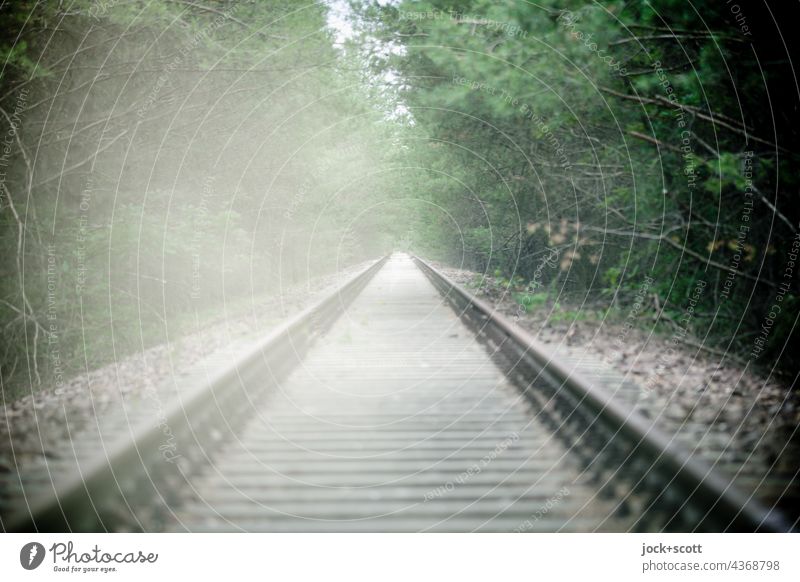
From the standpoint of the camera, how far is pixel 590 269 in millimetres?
13016

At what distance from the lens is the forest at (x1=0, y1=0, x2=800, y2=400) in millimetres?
5434

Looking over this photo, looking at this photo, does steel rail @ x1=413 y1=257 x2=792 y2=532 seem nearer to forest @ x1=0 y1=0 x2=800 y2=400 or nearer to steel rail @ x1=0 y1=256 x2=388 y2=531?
forest @ x1=0 y1=0 x2=800 y2=400

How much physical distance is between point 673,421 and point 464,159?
12.0m

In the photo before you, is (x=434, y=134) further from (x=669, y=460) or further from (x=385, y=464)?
(x=669, y=460)

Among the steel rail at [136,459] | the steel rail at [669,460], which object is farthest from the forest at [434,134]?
the steel rail at [669,460]

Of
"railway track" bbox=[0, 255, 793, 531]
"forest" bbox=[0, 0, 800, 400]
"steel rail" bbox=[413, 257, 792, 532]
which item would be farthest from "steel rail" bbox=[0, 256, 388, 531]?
"steel rail" bbox=[413, 257, 792, 532]

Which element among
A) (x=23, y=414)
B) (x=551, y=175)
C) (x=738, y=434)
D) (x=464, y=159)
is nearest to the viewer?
(x=738, y=434)

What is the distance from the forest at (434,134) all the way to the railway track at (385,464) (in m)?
1.66

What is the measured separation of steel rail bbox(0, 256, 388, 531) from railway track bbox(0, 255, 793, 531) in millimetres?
10

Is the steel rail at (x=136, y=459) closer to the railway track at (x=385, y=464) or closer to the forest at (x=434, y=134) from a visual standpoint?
the railway track at (x=385, y=464)

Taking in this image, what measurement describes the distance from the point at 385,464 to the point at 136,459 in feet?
4.88

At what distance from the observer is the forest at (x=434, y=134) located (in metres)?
5.43
